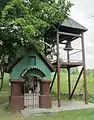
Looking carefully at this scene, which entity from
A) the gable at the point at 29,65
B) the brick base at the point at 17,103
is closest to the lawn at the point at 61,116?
the brick base at the point at 17,103

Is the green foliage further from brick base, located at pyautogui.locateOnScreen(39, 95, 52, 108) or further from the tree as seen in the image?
brick base, located at pyautogui.locateOnScreen(39, 95, 52, 108)

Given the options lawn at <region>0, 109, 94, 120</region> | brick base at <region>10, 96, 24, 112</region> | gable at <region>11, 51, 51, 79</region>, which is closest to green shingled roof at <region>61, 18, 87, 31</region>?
gable at <region>11, 51, 51, 79</region>

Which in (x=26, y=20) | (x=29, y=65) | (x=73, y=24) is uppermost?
(x=73, y=24)

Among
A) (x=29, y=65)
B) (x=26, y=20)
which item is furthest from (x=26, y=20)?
(x=29, y=65)

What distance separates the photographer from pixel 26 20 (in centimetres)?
1384

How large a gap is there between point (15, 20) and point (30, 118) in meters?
5.33

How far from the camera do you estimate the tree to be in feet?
44.1

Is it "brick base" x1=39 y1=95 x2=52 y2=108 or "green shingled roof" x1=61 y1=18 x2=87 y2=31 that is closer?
"brick base" x1=39 y1=95 x2=52 y2=108

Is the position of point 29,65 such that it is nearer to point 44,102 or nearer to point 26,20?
point 44,102

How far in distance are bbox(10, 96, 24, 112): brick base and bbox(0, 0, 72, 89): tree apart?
322 cm

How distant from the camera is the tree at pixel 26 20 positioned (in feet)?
44.1

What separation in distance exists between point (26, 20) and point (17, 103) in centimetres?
529

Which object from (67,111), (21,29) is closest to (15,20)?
(21,29)

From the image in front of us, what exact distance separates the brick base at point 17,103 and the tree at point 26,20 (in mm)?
3223
